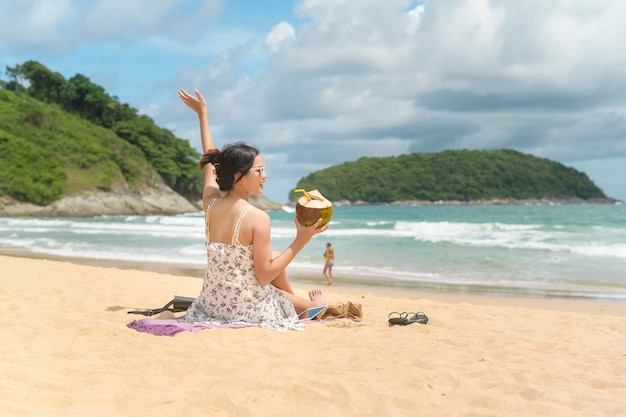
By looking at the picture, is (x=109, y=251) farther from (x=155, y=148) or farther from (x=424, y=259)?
(x=155, y=148)

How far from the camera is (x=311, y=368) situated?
383 cm

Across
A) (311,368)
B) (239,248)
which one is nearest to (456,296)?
(239,248)

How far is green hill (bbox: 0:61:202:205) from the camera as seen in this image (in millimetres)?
56062

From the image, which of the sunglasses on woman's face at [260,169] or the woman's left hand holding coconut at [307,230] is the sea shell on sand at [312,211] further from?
the sunglasses on woman's face at [260,169]

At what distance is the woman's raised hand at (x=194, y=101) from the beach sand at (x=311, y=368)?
6.66 ft

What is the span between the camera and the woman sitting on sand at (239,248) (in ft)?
15.0

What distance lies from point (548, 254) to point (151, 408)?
57.0 feet

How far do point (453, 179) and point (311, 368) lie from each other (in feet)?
451

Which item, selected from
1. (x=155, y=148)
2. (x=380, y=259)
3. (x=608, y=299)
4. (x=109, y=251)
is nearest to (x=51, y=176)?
(x=155, y=148)

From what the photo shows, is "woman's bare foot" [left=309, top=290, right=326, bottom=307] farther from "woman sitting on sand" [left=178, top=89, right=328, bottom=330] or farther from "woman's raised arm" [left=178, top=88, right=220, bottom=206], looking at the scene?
"woman's raised arm" [left=178, top=88, right=220, bottom=206]

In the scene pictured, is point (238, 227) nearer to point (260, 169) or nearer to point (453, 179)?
point (260, 169)

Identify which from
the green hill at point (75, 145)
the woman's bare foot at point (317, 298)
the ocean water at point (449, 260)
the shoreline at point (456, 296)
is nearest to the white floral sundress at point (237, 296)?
the woman's bare foot at point (317, 298)

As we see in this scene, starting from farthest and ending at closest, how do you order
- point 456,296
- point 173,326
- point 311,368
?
point 456,296
point 173,326
point 311,368

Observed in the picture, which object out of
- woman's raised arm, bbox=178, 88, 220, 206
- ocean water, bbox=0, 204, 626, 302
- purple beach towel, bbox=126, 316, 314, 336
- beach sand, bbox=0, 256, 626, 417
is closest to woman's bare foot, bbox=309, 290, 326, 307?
beach sand, bbox=0, 256, 626, 417
